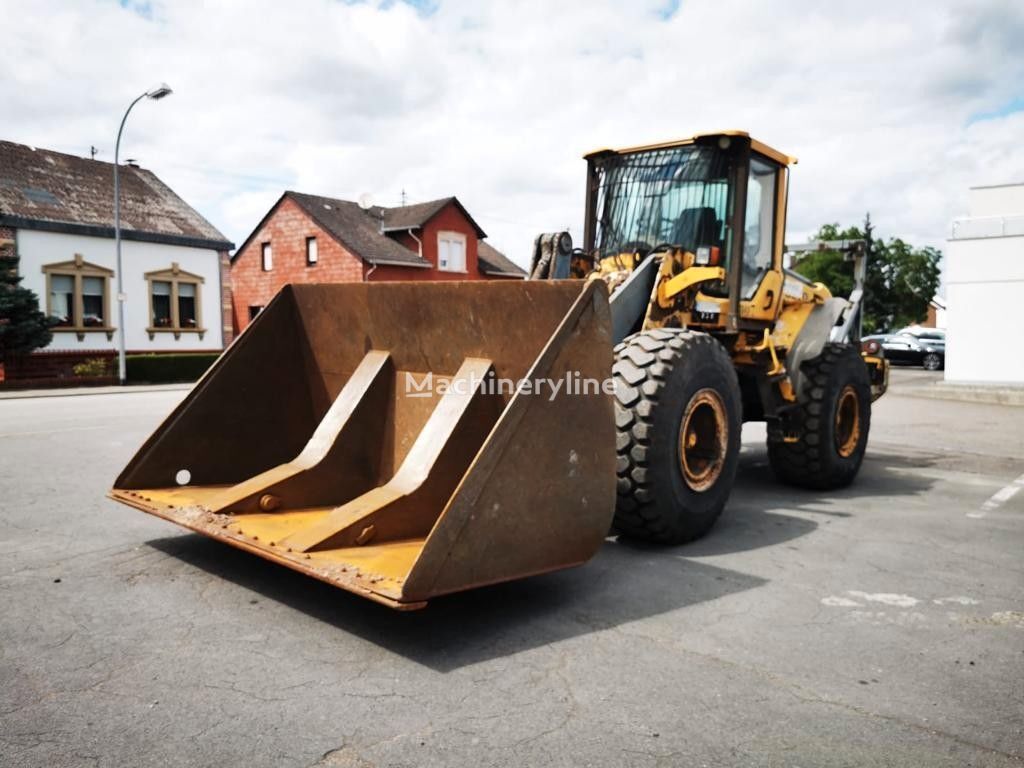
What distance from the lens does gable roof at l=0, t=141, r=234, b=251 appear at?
24.0m

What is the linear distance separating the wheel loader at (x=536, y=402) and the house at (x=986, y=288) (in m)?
15.8

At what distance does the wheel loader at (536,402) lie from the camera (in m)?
3.83

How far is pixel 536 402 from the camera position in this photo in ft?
12.4

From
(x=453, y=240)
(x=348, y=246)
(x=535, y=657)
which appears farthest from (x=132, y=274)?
(x=535, y=657)

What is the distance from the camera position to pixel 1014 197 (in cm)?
2148

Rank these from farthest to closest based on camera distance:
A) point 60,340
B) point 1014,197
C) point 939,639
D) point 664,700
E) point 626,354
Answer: point 60,340, point 1014,197, point 626,354, point 939,639, point 664,700

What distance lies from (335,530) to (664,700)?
68.4 inches

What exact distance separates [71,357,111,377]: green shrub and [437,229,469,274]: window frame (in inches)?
721

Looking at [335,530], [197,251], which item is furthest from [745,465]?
[197,251]

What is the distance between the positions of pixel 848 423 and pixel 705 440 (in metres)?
2.96

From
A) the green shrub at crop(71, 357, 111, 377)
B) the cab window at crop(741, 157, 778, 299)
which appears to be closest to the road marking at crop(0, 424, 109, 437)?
the cab window at crop(741, 157, 778, 299)

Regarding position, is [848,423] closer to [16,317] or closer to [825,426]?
[825,426]

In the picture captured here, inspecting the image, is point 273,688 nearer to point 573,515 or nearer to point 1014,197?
point 573,515

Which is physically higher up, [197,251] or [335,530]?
[197,251]
